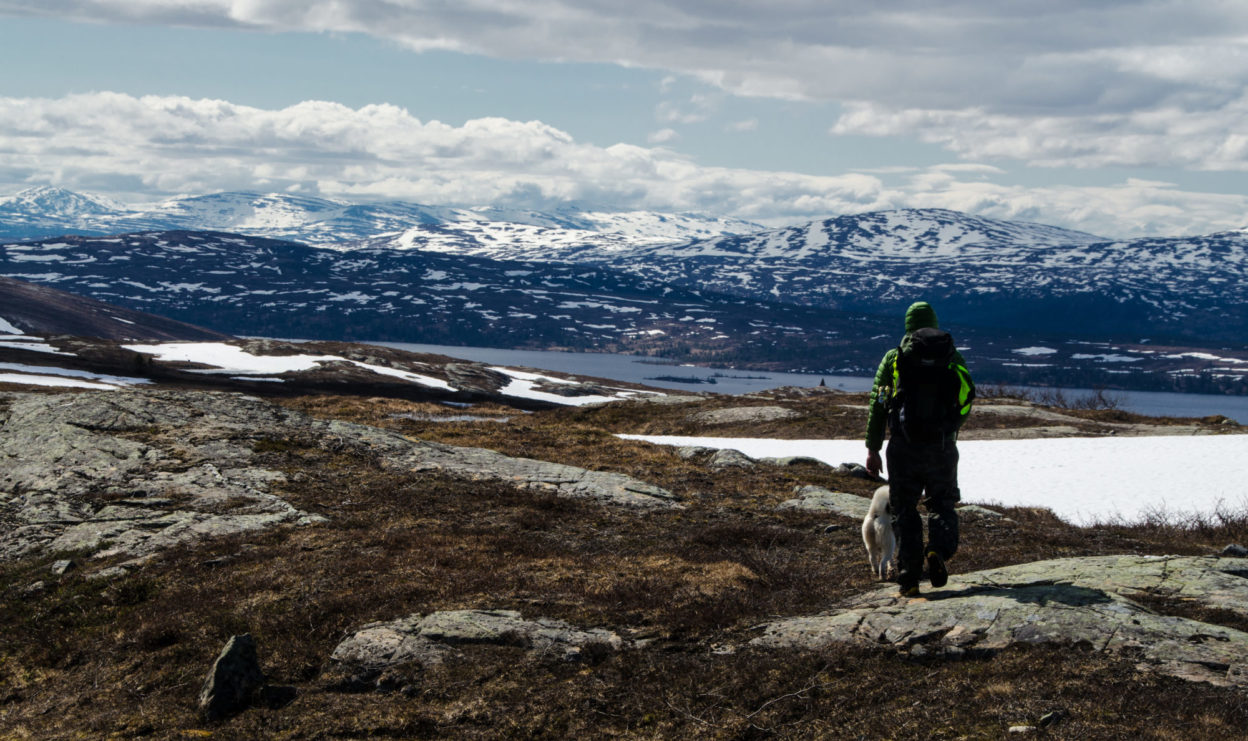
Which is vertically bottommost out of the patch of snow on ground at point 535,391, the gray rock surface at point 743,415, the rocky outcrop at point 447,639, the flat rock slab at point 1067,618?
the patch of snow on ground at point 535,391

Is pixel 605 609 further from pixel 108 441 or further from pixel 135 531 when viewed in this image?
pixel 108 441

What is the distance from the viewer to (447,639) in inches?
412

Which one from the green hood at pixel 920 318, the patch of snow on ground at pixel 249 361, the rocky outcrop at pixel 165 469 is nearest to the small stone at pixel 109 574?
the rocky outcrop at pixel 165 469

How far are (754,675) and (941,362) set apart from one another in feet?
16.1

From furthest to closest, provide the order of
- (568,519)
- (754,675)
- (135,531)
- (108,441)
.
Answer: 1. (108,441)
2. (568,519)
3. (135,531)
4. (754,675)

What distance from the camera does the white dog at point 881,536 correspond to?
41.1 feet

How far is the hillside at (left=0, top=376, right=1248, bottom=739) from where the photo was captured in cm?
850

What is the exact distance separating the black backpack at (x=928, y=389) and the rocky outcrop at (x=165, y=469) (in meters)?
8.56

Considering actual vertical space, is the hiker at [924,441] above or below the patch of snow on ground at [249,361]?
above

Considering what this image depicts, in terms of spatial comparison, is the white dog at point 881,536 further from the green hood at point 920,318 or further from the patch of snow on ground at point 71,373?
the patch of snow on ground at point 71,373

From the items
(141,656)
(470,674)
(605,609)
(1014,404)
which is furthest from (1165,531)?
(1014,404)

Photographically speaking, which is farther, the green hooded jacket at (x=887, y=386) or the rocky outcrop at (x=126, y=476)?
the rocky outcrop at (x=126, y=476)

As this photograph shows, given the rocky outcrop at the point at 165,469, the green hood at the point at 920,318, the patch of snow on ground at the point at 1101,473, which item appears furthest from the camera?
the patch of snow on ground at the point at 1101,473

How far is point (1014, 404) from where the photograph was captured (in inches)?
2094
